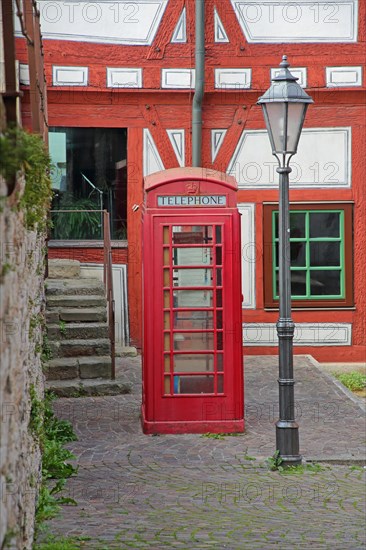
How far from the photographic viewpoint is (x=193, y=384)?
10445 mm

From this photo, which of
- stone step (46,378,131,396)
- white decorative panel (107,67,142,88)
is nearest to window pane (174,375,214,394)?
stone step (46,378,131,396)

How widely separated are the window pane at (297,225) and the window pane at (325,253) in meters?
0.23

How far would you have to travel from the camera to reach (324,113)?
52.0 ft

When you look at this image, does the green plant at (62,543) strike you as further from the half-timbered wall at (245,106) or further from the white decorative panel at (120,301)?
the half-timbered wall at (245,106)

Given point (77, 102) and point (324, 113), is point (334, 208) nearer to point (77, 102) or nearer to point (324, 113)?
point (324, 113)

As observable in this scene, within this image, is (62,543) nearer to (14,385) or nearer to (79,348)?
(14,385)

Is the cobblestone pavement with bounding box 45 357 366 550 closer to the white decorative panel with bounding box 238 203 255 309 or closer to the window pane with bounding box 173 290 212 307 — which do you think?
the window pane with bounding box 173 290 212 307

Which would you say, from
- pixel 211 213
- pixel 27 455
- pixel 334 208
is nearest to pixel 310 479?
pixel 211 213

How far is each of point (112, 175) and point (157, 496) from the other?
8.49 metres

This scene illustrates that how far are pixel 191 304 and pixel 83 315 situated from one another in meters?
3.36

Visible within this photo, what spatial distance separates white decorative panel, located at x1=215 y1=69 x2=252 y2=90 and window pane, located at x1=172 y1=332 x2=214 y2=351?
6355 millimetres

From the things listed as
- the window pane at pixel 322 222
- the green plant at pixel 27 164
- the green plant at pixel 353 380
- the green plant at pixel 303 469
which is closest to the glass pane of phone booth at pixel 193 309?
the green plant at pixel 303 469

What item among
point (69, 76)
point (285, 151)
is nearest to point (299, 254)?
point (69, 76)

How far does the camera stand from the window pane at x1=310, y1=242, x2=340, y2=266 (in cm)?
1591
